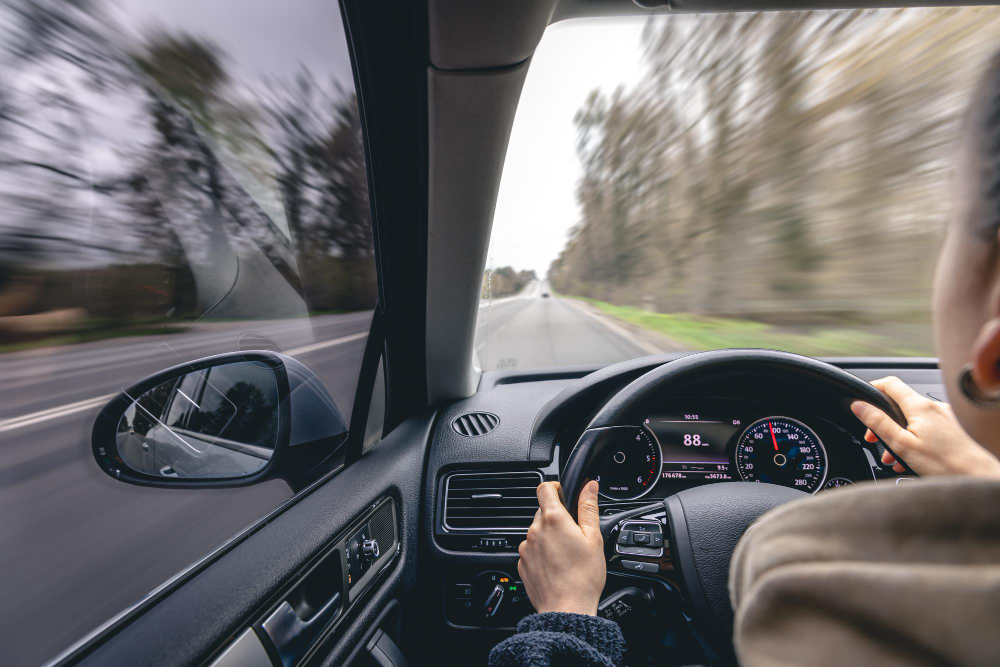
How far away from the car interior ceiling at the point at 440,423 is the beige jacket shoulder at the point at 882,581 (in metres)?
0.82

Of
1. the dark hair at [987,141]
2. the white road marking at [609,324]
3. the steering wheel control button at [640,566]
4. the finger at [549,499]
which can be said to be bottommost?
the steering wheel control button at [640,566]

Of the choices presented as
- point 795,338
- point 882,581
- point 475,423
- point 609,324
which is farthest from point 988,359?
point 609,324

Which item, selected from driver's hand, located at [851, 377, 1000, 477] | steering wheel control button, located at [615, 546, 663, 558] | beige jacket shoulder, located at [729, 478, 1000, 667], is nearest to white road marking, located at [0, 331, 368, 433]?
beige jacket shoulder, located at [729, 478, 1000, 667]

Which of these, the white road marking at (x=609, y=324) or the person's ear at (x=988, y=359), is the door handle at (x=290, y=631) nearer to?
the person's ear at (x=988, y=359)

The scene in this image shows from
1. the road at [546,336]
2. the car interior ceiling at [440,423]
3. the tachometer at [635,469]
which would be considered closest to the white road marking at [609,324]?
the road at [546,336]

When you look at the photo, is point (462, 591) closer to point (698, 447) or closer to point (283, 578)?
point (283, 578)

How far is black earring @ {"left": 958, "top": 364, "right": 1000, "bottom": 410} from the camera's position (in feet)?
2.37

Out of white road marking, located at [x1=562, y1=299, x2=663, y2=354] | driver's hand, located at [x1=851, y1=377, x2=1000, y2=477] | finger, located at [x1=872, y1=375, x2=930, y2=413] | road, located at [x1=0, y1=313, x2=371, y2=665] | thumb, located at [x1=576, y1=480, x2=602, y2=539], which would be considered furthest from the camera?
white road marking, located at [x1=562, y1=299, x2=663, y2=354]

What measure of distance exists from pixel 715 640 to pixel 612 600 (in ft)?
1.18

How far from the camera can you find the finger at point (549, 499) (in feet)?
4.99

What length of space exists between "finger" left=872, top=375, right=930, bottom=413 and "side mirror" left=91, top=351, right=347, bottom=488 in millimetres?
2146

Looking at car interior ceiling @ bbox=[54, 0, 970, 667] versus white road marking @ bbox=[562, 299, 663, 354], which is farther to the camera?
white road marking @ bbox=[562, 299, 663, 354]

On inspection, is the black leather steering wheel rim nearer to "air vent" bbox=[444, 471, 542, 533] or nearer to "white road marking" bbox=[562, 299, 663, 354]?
"air vent" bbox=[444, 471, 542, 533]

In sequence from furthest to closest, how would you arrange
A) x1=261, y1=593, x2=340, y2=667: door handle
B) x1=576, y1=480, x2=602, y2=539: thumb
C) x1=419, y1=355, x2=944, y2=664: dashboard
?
x1=419, y1=355, x2=944, y2=664: dashboard < x1=576, y1=480, x2=602, y2=539: thumb < x1=261, y1=593, x2=340, y2=667: door handle
